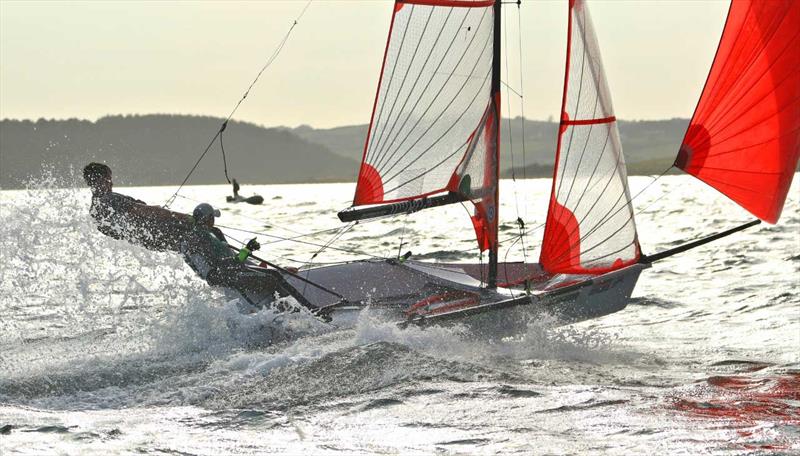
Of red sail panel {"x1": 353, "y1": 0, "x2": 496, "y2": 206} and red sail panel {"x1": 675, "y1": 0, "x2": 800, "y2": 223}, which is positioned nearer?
red sail panel {"x1": 675, "y1": 0, "x2": 800, "y2": 223}

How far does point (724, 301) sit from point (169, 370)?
31.4 feet

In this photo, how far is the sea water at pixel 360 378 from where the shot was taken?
7.75m

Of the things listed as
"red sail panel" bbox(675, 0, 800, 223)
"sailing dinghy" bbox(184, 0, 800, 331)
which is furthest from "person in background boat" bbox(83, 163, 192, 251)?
"red sail panel" bbox(675, 0, 800, 223)

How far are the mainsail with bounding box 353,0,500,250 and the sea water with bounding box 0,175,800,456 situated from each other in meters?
2.13

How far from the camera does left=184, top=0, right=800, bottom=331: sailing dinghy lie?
11500mm

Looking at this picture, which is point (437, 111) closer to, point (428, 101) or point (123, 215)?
point (428, 101)

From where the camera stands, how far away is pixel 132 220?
11.8m

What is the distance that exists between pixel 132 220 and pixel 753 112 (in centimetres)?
678

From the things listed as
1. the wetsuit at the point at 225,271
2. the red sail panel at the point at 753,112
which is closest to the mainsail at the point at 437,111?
the wetsuit at the point at 225,271

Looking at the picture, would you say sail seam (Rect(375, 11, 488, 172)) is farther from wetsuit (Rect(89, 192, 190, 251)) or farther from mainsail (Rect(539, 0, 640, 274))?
wetsuit (Rect(89, 192, 190, 251))

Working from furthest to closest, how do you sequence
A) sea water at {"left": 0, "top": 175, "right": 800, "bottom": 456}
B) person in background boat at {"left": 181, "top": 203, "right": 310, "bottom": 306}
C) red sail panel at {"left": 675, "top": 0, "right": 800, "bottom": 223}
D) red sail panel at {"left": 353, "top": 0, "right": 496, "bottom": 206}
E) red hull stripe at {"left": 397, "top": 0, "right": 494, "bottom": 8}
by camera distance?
1. red sail panel at {"left": 353, "top": 0, "right": 496, "bottom": 206}
2. red hull stripe at {"left": 397, "top": 0, "right": 494, "bottom": 8}
3. person in background boat at {"left": 181, "top": 203, "right": 310, "bottom": 306}
4. red sail panel at {"left": 675, "top": 0, "right": 800, "bottom": 223}
5. sea water at {"left": 0, "top": 175, "right": 800, "bottom": 456}

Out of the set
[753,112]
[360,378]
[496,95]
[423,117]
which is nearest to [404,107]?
[423,117]

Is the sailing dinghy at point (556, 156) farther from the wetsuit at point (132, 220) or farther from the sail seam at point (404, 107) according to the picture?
the wetsuit at point (132, 220)

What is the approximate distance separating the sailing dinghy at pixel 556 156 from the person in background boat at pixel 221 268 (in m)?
0.60
